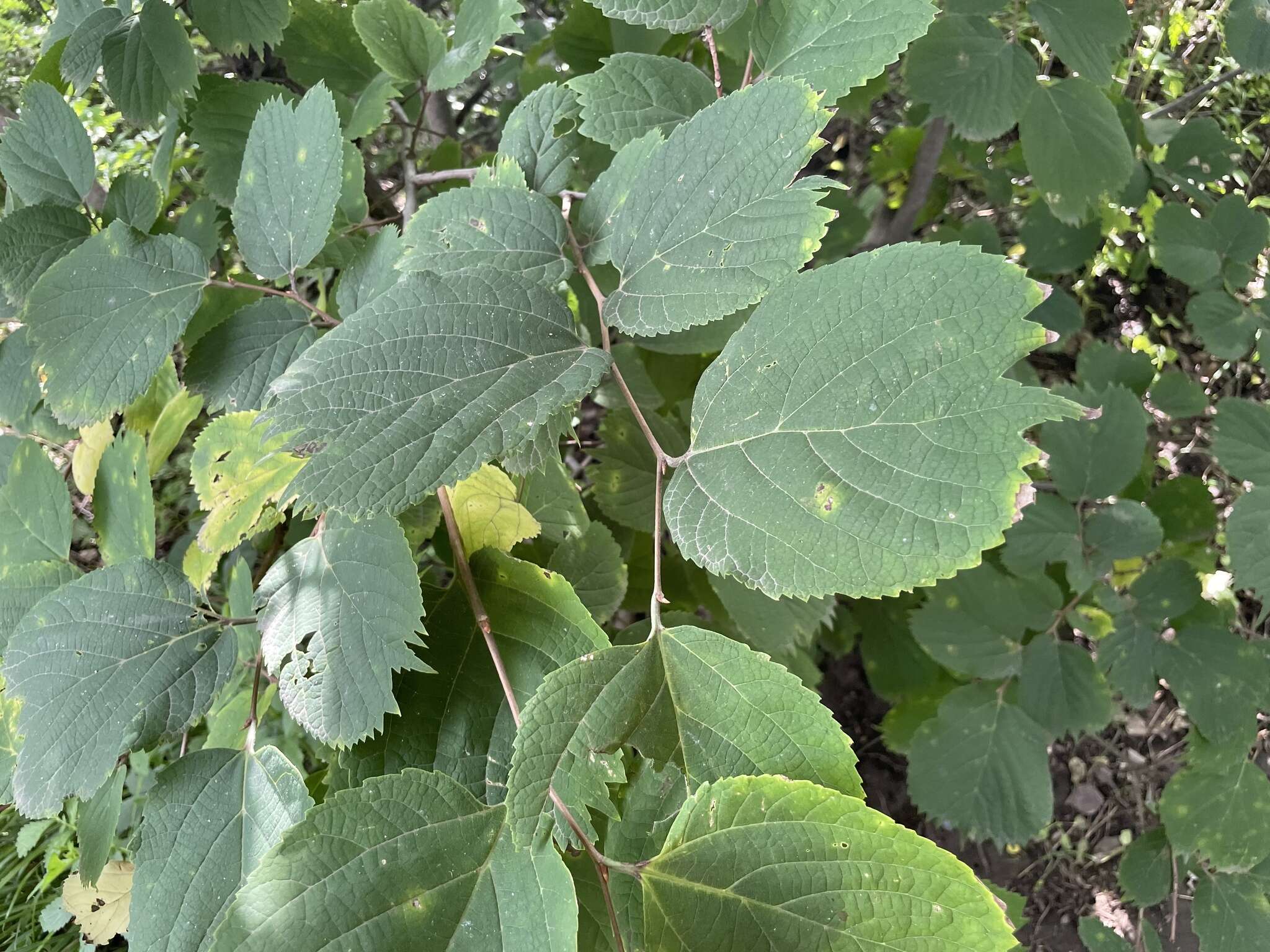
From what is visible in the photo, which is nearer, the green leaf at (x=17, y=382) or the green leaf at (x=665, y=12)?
the green leaf at (x=665, y=12)

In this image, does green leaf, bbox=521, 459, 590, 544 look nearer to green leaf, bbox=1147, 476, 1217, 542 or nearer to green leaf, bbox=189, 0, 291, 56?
green leaf, bbox=189, 0, 291, 56

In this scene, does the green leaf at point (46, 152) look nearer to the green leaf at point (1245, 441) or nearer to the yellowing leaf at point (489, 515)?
the yellowing leaf at point (489, 515)

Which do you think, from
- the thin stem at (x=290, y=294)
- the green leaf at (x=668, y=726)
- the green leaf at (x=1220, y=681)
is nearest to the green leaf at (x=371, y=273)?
the thin stem at (x=290, y=294)

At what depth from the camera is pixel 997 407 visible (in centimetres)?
35

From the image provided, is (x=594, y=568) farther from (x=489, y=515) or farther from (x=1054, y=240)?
(x=1054, y=240)

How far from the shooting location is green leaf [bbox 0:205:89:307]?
688mm

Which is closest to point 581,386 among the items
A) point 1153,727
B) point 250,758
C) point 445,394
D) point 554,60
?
point 445,394

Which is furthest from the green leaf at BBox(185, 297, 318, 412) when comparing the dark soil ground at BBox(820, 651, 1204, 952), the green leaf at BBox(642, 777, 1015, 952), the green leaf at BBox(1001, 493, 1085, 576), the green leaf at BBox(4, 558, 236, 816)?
the dark soil ground at BBox(820, 651, 1204, 952)

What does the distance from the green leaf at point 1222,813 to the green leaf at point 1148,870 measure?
0.10 metres

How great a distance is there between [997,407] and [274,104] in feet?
1.81

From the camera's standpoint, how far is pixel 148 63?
713 millimetres

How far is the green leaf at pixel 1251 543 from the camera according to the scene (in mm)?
832

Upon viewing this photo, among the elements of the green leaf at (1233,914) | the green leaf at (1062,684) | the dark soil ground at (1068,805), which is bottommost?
the dark soil ground at (1068,805)

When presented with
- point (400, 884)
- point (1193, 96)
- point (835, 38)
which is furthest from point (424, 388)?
point (1193, 96)
